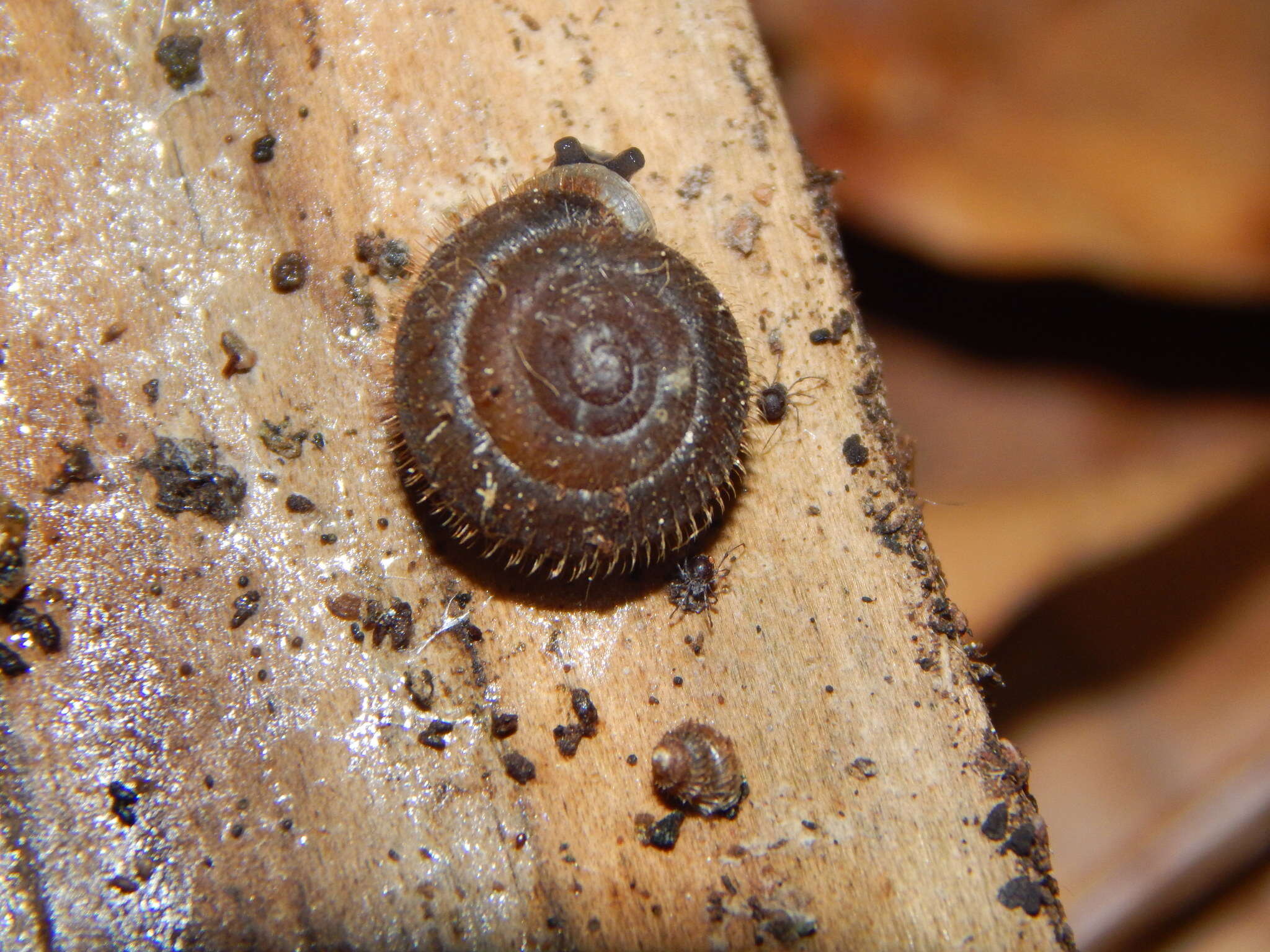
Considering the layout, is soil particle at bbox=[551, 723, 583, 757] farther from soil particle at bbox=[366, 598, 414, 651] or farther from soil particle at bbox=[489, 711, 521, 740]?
soil particle at bbox=[366, 598, 414, 651]

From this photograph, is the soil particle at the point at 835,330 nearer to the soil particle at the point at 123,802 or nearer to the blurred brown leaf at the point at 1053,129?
the blurred brown leaf at the point at 1053,129

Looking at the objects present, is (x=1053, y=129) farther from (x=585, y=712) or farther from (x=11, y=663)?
(x=11, y=663)

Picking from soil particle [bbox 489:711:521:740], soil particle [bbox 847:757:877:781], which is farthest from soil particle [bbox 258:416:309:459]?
soil particle [bbox 847:757:877:781]

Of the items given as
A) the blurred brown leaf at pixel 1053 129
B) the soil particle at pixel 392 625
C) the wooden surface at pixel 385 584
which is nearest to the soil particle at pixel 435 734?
the wooden surface at pixel 385 584

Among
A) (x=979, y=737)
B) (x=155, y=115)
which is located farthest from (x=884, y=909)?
(x=155, y=115)

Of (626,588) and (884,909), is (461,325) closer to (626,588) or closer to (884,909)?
(626,588)

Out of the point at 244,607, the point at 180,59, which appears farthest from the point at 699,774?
the point at 180,59
